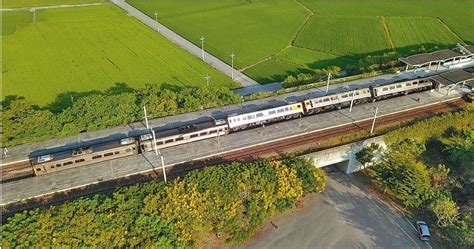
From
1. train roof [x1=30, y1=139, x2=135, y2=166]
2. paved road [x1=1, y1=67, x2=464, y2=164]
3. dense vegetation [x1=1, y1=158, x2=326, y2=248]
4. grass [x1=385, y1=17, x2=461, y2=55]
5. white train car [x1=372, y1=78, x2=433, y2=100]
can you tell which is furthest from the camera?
grass [x1=385, y1=17, x2=461, y2=55]

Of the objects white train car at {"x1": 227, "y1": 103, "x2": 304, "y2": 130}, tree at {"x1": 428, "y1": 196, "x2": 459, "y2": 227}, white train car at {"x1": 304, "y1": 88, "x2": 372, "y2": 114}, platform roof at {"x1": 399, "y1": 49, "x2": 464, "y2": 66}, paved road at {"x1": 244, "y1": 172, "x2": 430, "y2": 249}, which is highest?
platform roof at {"x1": 399, "y1": 49, "x2": 464, "y2": 66}

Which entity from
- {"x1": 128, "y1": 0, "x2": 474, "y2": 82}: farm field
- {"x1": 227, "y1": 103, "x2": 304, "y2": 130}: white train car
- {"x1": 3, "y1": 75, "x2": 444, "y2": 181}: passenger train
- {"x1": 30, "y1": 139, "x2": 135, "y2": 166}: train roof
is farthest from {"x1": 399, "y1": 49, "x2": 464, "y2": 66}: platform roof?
{"x1": 30, "y1": 139, "x2": 135, "y2": 166}: train roof

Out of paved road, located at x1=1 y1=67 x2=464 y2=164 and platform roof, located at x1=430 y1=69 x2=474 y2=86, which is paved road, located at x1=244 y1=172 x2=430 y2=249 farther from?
platform roof, located at x1=430 y1=69 x2=474 y2=86

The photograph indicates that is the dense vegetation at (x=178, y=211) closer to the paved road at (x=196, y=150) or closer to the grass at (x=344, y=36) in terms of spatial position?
the paved road at (x=196, y=150)

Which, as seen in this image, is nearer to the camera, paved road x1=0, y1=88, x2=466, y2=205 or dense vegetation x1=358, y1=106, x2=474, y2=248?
paved road x1=0, y1=88, x2=466, y2=205

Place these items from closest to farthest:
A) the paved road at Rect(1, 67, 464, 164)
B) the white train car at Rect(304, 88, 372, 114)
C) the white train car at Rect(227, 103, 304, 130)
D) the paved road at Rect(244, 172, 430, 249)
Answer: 1. the paved road at Rect(244, 172, 430, 249)
2. the paved road at Rect(1, 67, 464, 164)
3. the white train car at Rect(227, 103, 304, 130)
4. the white train car at Rect(304, 88, 372, 114)

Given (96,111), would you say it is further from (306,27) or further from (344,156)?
(306,27)

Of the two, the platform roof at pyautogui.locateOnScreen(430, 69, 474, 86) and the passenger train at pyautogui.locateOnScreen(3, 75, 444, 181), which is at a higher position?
the platform roof at pyautogui.locateOnScreen(430, 69, 474, 86)
